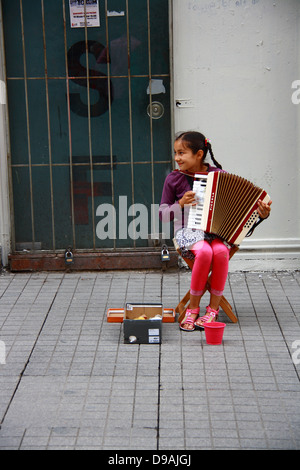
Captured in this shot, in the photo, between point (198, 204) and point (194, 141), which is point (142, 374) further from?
point (194, 141)

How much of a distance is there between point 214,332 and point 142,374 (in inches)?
28.1

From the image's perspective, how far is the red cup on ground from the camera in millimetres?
5250

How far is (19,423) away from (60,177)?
11.2ft

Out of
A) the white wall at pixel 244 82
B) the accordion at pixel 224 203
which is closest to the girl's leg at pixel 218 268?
the accordion at pixel 224 203

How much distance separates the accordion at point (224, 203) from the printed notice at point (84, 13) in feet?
7.70

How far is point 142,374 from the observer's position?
482cm

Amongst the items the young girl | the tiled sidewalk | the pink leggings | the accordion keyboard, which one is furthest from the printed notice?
the pink leggings

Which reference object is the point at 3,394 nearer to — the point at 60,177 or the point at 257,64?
the point at 60,177

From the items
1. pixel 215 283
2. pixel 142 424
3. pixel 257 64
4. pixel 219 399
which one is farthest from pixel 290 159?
pixel 142 424

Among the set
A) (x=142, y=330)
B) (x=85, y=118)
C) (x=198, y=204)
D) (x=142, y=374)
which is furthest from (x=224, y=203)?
(x=85, y=118)

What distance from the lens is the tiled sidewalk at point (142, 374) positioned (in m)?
4.02

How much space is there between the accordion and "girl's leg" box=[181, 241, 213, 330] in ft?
0.49

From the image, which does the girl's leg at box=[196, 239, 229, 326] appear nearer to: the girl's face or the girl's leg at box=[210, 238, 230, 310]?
the girl's leg at box=[210, 238, 230, 310]

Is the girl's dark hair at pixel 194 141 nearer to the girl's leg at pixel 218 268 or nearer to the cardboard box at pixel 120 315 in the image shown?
the girl's leg at pixel 218 268
